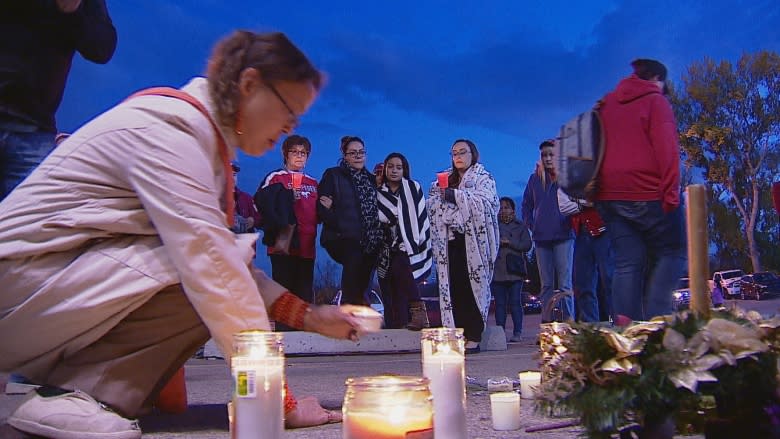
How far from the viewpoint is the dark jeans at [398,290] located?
7.23 meters

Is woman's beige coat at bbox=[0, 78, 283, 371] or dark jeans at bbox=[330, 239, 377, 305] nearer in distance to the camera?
woman's beige coat at bbox=[0, 78, 283, 371]

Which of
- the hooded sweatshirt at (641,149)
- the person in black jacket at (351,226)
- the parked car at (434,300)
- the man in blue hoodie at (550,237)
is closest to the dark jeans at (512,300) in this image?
the parked car at (434,300)

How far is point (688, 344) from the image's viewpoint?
1572 mm

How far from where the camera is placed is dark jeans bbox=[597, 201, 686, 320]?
4.35m

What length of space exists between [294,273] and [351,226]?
2.20 ft

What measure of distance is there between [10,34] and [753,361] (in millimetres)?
2834

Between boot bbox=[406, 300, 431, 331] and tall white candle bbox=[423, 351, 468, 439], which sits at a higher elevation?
boot bbox=[406, 300, 431, 331]

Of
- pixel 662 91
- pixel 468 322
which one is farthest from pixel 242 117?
pixel 468 322

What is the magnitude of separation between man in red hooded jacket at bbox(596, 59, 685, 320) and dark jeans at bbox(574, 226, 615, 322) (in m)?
1.48

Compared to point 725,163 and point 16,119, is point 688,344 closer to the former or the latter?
point 16,119

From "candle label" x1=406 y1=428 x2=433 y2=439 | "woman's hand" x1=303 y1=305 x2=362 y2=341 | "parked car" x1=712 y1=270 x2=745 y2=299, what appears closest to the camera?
"candle label" x1=406 y1=428 x2=433 y2=439

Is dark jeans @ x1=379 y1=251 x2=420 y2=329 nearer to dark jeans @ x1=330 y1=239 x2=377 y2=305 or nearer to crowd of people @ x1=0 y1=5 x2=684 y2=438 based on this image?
dark jeans @ x1=330 y1=239 x2=377 y2=305

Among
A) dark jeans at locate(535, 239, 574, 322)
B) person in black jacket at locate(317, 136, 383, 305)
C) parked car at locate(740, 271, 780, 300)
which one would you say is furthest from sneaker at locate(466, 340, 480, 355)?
parked car at locate(740, 271, 780, 300)

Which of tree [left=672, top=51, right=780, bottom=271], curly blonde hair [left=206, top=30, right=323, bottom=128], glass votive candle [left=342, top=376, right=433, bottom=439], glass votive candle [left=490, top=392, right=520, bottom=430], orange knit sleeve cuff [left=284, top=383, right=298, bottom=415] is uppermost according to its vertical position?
tree [left=672, top=51, right=780, bottom=271]
